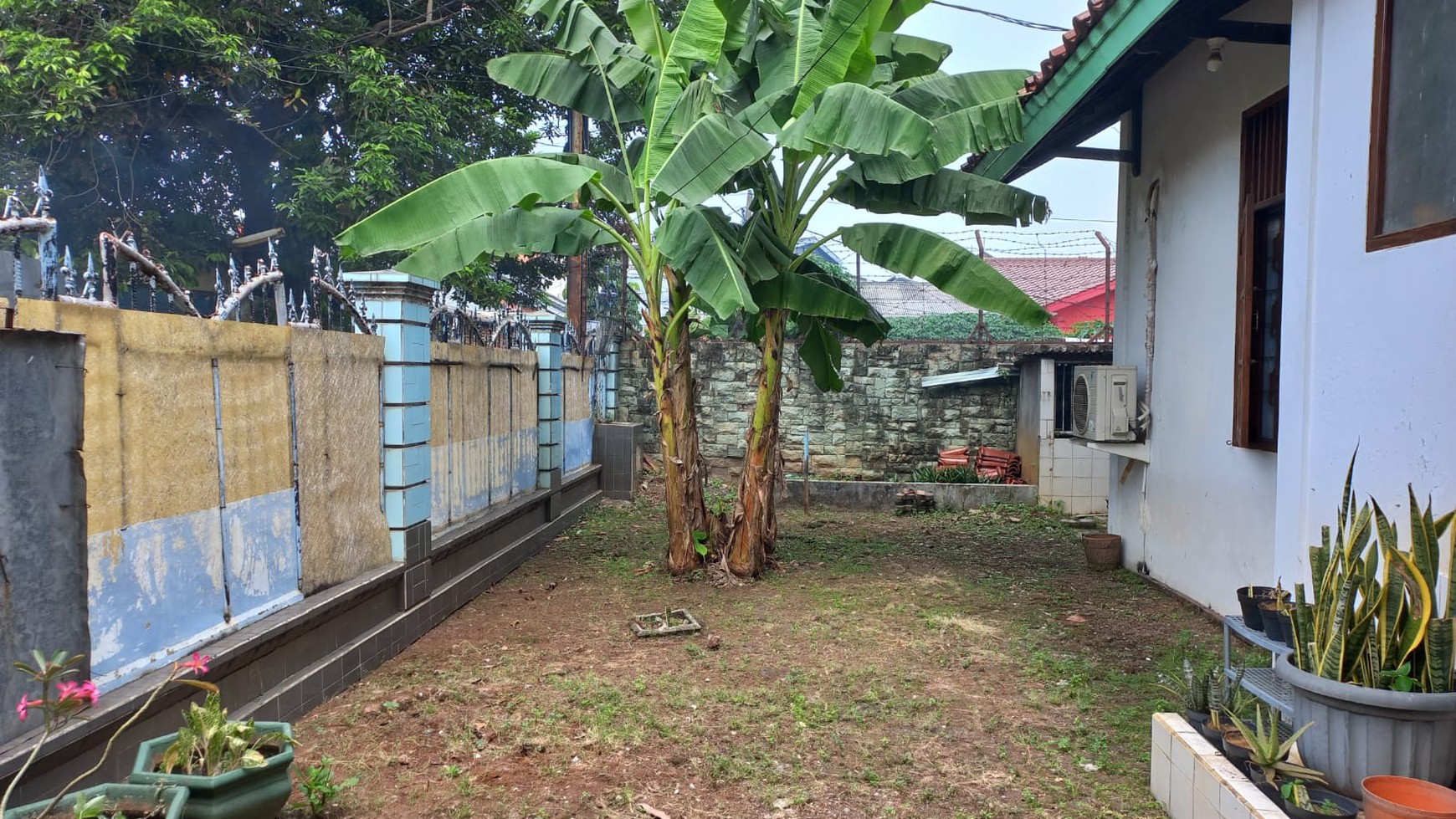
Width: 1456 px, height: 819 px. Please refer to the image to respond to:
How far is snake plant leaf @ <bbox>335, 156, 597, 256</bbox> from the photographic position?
4742 mm

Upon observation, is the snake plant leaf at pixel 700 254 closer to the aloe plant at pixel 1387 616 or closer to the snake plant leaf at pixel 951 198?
the snake plant leaf at pixel 951 198

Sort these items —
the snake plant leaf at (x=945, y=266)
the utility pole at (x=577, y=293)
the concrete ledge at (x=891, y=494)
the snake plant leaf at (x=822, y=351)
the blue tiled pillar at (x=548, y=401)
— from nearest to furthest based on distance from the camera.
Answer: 1. the snake plant leaf at (x=945, y=266)
2. the snake plant leaf at (x=822, y=351)
3. the blue tiled pillar at (x=548, y=401)
4. the concrete ledge at (x=891, y=494)
5. the utility pole at (x=577, y=293)

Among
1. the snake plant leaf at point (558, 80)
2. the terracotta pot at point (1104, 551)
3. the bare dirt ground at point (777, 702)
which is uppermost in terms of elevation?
the snake plant leaf at point (558, 80)

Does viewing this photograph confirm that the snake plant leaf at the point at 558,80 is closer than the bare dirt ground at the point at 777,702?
No

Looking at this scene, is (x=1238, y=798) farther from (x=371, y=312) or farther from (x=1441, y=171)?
(x=371, y=312)

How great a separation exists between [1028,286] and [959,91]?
1818 centimetres

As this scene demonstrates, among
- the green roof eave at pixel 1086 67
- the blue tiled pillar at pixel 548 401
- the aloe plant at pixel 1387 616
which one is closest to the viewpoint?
the aloe plant at pixel 1387 616

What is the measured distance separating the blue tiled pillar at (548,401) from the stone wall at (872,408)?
11.9 ft

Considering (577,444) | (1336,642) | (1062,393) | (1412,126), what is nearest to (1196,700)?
(1336,642)

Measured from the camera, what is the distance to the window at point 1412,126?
2646 mm

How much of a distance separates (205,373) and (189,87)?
309 inches

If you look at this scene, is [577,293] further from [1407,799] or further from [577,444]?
[1407,799]

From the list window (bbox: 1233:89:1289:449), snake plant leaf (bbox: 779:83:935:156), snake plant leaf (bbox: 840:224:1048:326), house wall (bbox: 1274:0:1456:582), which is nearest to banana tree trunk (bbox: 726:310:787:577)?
snake plant leaf (bbox: 840:224:1048:326)

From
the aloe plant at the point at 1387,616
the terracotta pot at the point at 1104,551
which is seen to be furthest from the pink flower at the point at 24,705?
the terracotta pot at the point at 1104,551
